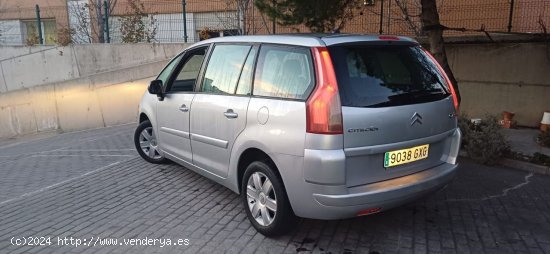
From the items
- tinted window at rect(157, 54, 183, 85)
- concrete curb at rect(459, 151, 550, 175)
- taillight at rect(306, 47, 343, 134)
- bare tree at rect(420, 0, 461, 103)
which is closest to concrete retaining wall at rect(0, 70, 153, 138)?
tinted window at rect(157, 54, 183, 85)

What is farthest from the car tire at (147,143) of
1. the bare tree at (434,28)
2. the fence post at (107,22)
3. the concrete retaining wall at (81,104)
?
the fence post at (107,22)

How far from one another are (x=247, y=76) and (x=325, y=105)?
1063 millimetres

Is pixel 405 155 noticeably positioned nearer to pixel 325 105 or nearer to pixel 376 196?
pixel 376 196

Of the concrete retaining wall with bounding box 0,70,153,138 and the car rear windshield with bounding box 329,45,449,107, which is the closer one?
the car rear windshield with bounding box 329,45,449,107

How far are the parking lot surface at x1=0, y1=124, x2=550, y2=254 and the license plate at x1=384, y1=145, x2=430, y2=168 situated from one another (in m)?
0.70

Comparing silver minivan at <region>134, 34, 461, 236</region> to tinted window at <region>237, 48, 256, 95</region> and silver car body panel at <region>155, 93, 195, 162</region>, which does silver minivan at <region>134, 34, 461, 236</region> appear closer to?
tinted window at <region>237, 48, 256, 95</region>

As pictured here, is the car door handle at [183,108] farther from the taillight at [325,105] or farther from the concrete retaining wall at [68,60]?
the concrete retaining wall at [68,60]

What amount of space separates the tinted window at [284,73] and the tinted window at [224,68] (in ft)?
1.08

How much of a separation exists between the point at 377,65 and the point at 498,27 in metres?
7.47

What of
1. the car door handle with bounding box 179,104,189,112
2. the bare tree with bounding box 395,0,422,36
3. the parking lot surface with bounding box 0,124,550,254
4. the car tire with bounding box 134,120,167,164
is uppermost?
the bare tree with bounding box 395,0,422,36

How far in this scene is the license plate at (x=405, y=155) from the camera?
3311 millimetres

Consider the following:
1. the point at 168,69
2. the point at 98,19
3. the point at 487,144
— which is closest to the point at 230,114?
the point at 168,69

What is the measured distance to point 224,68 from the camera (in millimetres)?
4348

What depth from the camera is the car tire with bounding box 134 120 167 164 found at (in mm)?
6016
